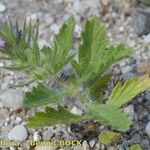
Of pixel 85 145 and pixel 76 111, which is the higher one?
pixel 76 111

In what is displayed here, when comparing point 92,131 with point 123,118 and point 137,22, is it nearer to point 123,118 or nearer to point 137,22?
point 123,118

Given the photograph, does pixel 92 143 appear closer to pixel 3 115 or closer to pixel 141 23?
pixel 3 115

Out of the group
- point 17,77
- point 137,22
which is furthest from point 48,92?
point 137,22

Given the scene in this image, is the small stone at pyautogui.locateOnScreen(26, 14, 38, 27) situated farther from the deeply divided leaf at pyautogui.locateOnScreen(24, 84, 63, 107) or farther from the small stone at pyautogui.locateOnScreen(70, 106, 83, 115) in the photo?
the deeply divided leaf at pyautogui.locateOnScreen(24, 84, 63, 107)

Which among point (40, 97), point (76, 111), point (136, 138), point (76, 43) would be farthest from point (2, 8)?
point (136, 138)

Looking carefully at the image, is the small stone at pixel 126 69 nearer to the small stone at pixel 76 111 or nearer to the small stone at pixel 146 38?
the small stone at pixel 146 38

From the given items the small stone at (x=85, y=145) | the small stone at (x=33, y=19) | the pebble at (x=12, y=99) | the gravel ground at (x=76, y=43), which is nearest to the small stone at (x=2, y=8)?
the gravel ground at (x=76, y=43)
